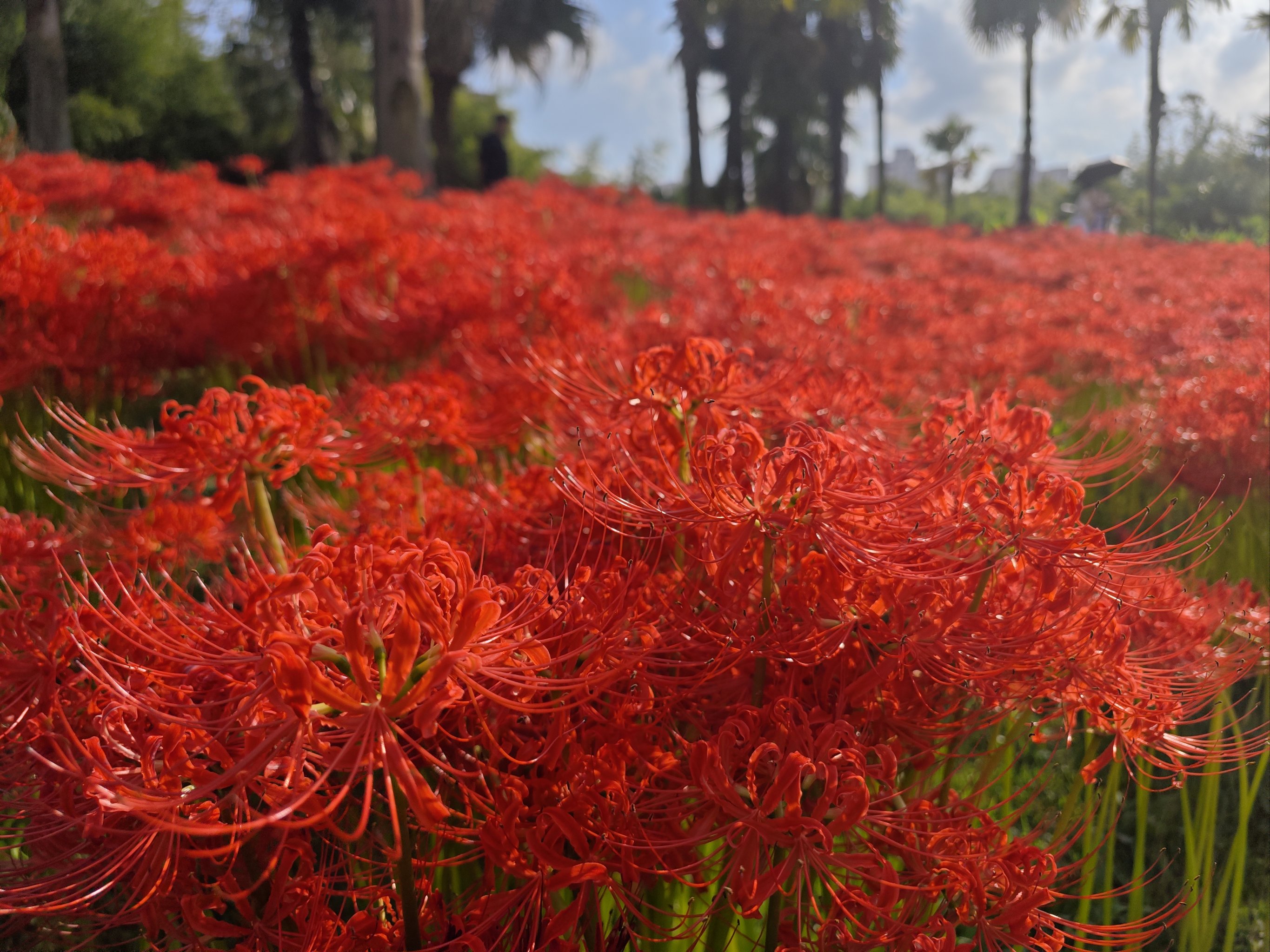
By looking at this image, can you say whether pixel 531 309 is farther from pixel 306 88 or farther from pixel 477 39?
pixel 477 39

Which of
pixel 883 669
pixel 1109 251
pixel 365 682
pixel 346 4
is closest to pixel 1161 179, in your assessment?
pixel 1109 251

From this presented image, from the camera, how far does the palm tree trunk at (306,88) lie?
7.34 meters

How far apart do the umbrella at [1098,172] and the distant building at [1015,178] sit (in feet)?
0.19

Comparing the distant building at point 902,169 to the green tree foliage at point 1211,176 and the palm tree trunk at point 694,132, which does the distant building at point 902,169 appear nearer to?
the green tree foliage at point 1211,176

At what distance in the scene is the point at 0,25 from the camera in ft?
11.7

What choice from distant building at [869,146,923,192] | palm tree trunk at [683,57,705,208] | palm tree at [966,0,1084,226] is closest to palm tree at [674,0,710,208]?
palm tree trunk at [683,57,705,208]

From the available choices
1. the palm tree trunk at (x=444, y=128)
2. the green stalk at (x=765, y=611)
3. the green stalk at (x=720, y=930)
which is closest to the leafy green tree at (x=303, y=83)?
the palm tree trunk at (x=444, y=128)

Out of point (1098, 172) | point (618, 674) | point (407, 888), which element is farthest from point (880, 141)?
point (407, 888)

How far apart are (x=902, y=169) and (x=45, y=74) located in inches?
218

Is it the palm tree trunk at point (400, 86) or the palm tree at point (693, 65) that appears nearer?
the palm tree at point (693, 65)

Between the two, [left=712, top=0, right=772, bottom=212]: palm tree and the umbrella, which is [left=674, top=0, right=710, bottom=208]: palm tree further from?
the umbrella

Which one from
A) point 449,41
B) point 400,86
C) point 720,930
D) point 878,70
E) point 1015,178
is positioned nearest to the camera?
point 720,930

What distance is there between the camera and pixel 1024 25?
4211mm

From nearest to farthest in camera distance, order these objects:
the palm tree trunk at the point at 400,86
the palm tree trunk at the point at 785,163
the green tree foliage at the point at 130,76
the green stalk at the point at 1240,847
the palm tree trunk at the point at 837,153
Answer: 1. the green stalk at the point at 1240,847
2. the green tree foliage at the point at 130,76
3. the palm tree trunk at the point at 400,86
4. the palm tree trunk at the point at 837,153
5. the palm tree trunk at the point at 785,163
